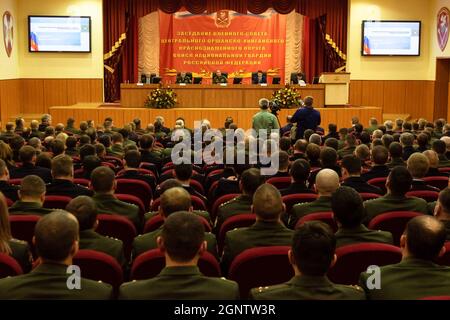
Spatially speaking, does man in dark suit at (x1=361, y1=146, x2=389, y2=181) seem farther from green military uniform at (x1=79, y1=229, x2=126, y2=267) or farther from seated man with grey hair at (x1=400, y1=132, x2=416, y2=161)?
green military uniform at (x1=79, y1=229, x2=126, y2=267)

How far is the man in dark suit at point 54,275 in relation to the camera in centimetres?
289

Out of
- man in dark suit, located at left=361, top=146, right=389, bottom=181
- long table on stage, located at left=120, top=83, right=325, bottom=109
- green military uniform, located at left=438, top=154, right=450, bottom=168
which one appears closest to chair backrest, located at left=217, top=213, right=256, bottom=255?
man in dark suit, located at left=361, top=146, right=389, bottom=181

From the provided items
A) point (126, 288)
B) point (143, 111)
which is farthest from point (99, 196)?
point (143, 111)

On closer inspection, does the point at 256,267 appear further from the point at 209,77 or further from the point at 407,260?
the point at 209,77

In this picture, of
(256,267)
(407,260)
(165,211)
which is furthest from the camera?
(165,211)

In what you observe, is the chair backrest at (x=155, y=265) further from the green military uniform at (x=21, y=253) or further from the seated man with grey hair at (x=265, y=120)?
the seated man with grey hair at (x=265, y=120)

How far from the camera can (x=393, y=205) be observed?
16.7 feet

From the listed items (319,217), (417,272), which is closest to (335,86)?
(319,217)

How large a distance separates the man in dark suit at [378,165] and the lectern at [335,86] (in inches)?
403

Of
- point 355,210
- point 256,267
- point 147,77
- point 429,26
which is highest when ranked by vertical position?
point 429,26

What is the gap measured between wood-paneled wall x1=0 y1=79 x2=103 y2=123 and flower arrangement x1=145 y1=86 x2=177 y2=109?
10.6 feet

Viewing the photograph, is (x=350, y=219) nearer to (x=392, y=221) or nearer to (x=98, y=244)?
(x=392, y=221)

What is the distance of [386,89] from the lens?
19656 mm

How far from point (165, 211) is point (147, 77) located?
1335 cm
